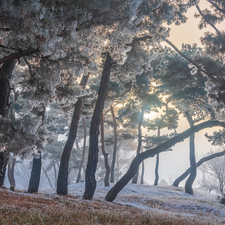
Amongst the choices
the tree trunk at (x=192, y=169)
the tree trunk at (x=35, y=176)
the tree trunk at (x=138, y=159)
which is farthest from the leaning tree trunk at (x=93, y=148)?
the tree trunk at (x=192, y=169)

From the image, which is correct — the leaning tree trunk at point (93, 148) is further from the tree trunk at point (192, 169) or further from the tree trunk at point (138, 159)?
the tree trunk at point (192, 169)

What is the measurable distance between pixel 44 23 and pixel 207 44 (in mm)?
8588

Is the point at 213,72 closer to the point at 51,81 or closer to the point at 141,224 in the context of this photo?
the point at 51,81

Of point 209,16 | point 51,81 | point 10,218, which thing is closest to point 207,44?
point 209,16

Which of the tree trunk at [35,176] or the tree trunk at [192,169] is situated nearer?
the tree trunk at [35,176]

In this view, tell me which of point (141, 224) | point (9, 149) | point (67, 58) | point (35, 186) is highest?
point (67, 58)

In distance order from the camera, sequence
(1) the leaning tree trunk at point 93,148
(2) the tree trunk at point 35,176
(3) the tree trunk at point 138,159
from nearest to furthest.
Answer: (1) the leaning tree trunk at point 93,148
(3) the tree trunk at point 138,159
(2) the tree trunk at point 35,176

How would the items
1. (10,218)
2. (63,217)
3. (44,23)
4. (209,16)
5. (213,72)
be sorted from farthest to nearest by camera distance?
(213,72)
(209,16)
(44,23)
(63,217)
(10,218)

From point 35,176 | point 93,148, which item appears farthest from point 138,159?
point 35,176

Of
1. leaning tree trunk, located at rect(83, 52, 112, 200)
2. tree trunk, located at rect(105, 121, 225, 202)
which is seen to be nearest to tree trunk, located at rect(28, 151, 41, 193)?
leaning tree trunk, located at rect(83, 52, 112, 200)

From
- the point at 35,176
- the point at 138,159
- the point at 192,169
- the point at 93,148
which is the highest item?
the point at 93,148

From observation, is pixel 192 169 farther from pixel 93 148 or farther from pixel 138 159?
pixel 93 148

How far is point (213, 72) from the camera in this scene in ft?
36.9

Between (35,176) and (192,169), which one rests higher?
(192,169)
